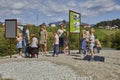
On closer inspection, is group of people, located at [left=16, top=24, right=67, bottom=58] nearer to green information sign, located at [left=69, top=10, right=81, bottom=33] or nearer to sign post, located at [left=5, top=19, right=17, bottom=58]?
sign post, located at [left=5, top=19, right=17, bottom=58]

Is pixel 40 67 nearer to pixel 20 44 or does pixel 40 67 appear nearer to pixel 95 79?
pixel 95 79

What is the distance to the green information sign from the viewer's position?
1991cm

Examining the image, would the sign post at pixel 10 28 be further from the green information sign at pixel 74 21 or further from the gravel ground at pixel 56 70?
the green information sign at pixel 74 21

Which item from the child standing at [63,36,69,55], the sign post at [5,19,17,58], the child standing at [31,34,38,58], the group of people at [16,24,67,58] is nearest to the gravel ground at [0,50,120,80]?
the child standing at [31,34,38,58]

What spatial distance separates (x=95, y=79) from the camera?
12.1 m

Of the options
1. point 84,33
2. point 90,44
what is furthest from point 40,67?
point 84,33

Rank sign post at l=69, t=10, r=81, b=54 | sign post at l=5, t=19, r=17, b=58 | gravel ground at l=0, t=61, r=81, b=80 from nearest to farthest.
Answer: gravel ground at l=0, t=61, r=81, b=80, sign post at l=5, t=19, r=17, b=58, sign post at l=69, t=10, r=81, b=54

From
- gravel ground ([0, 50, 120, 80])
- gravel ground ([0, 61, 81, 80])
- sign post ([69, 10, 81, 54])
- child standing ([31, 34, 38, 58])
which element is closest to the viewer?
gravel ground ([0, 61, 81, 80])

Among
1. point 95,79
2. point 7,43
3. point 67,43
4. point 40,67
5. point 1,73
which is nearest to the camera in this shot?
point 95,79

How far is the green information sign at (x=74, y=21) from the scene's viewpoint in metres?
19.9

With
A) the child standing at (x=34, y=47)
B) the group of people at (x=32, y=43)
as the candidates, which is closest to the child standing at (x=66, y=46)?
the group of people at (x=32, y=43)

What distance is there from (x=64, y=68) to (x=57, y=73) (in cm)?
99

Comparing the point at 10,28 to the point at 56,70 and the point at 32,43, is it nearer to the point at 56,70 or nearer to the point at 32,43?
the point at 32,43

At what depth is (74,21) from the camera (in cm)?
2031
